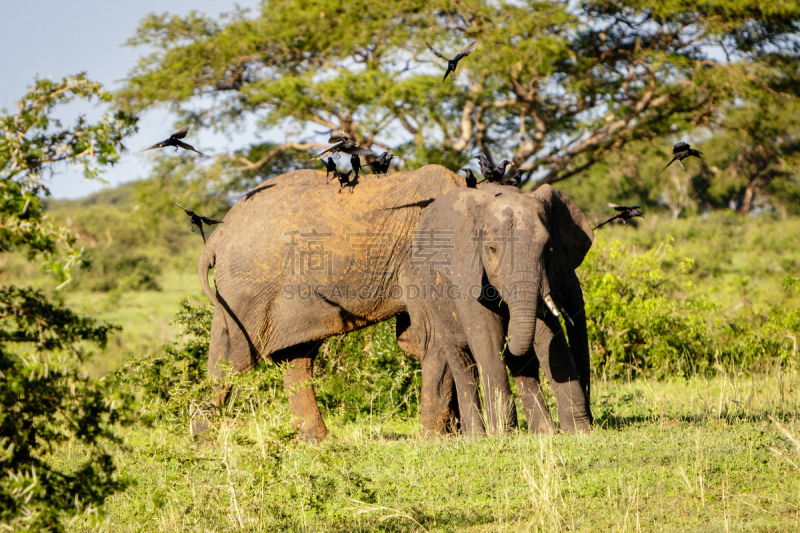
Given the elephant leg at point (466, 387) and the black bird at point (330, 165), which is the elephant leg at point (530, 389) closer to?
the elephant leg at point (466, 387)

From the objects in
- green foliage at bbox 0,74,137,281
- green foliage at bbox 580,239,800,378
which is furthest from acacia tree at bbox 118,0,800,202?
green foliage at bbox 0,74,137,281

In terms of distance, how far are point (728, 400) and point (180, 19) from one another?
1789 cm

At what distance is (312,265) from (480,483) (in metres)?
3.29

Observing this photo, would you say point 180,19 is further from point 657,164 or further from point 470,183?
point 657,164

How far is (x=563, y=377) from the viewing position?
24.9 feet

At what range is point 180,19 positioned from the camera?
21625 mm

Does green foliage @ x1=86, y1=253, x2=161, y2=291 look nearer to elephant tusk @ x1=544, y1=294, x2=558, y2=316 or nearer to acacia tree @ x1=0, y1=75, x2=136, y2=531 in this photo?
elephant tusk @ x1=544, y1=294, x2=558, y2=316

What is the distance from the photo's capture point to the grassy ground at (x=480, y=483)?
539 cm

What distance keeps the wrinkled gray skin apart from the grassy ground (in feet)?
1.59

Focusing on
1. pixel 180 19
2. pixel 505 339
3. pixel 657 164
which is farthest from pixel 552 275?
pixel 657 164

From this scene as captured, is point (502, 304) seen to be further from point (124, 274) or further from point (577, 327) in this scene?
point (124, 274)

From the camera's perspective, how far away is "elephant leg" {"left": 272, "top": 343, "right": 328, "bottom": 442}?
879 cm

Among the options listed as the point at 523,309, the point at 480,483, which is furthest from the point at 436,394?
the point at 480,483

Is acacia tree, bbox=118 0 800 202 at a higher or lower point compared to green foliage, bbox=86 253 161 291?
higher
